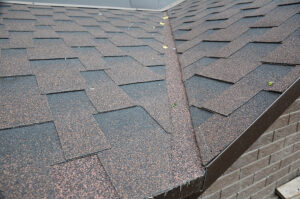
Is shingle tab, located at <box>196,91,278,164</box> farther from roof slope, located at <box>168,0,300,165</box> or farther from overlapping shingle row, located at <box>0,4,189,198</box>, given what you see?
overlapping shingle row, located at <box>0,4,189,198</box>

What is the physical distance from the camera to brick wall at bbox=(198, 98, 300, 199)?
64.1 inches

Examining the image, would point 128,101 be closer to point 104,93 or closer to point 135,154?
point 104,93

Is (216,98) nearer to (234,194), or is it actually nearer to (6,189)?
(234,194)

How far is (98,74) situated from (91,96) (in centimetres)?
41

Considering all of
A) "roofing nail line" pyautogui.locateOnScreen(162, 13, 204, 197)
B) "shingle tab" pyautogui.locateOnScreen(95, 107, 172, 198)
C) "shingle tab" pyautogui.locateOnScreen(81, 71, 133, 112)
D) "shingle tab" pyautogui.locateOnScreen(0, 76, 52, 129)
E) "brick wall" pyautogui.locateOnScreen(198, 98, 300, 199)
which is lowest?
"brick wall" pyautogui.locateOnScreen(198, 98, 300, 199)

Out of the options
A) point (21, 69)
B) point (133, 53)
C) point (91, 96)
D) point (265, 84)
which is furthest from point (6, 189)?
point (133, 53)

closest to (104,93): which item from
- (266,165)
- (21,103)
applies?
(21,103)

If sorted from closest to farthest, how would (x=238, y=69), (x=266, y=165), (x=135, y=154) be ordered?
(x=135, y=154) < (x=238, y=69) < (x=266, y=165)

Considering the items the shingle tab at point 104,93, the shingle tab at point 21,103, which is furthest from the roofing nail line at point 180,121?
the shingle tab at point 21,103

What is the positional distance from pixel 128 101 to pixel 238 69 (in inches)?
36.4

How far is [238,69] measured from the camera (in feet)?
5.64

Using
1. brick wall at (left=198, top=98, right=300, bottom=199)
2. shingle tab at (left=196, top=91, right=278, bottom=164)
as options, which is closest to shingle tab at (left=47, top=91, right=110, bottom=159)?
shingle tab at (left=196, top=91, right=278, bottom=164)

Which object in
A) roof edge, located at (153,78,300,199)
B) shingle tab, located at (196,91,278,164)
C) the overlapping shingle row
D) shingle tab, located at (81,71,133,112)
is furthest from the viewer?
shingle tab, located at (81,71,133,112)

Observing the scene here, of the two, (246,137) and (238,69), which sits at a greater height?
(238,69)
